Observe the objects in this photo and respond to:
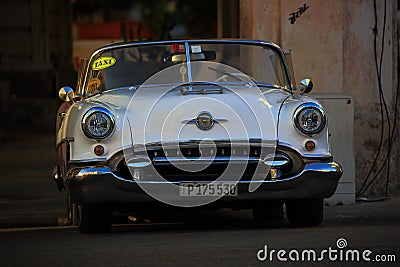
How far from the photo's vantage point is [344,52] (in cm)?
1127

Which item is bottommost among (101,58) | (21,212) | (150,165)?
(21,212)

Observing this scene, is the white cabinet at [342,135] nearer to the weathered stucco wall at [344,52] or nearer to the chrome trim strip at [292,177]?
the weathered stucco wall at [344,52]

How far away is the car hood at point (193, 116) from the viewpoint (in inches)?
317

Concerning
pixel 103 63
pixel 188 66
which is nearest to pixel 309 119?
pixel 188 66

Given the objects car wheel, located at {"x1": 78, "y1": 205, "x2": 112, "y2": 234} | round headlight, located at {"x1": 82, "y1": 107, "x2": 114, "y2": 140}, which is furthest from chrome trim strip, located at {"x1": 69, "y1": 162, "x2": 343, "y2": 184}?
car wheel, located at {"x1": 78, "y1": 205, "x2": 112, "y2": 234}

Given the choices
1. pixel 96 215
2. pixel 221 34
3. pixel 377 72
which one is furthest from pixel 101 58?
pixel 221 34

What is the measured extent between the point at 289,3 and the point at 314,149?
328 centimetres

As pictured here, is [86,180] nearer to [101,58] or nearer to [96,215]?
→ [96,215]

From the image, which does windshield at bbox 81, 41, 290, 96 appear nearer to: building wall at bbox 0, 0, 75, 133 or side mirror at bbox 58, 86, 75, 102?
side mirror at bbox 58, 86, 75, 102

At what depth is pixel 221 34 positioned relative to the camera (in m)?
25.9

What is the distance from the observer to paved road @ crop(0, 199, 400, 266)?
6949mm

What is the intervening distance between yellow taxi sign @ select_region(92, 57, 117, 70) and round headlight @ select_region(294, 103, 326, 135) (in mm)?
1780

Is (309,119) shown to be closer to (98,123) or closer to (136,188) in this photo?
(136,188)

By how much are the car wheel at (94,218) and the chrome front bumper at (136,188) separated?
0.80 feet
